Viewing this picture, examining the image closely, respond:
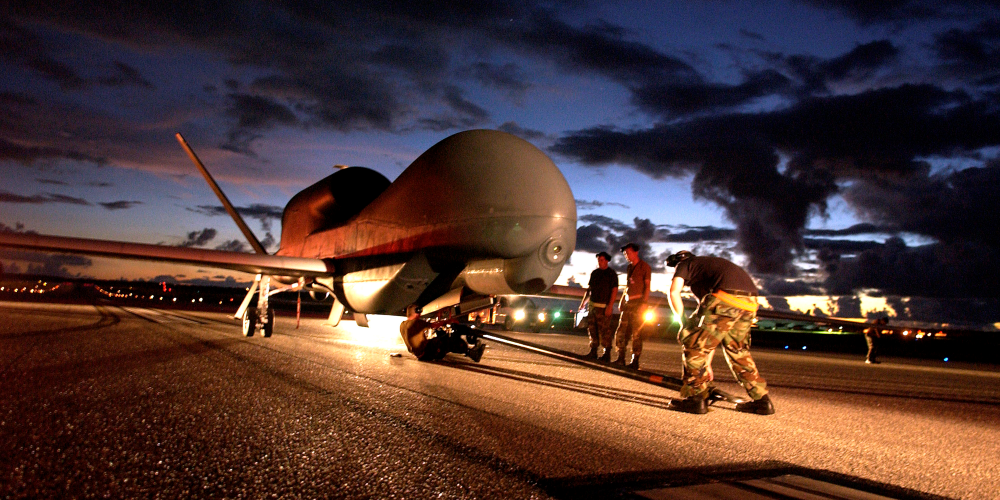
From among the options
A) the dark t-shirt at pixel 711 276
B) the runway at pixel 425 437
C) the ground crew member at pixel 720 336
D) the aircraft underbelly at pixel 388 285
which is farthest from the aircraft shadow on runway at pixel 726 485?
the aircraft underbelly at pixel 388 285

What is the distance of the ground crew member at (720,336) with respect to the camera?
18.4ft

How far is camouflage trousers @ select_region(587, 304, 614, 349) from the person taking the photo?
9242 mm

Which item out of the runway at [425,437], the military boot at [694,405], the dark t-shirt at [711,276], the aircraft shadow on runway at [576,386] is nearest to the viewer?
the runway at [425,437]

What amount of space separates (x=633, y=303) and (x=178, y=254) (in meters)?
7.70

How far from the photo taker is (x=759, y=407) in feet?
18.4

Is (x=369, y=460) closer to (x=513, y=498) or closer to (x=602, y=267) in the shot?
(x=513, y=498)

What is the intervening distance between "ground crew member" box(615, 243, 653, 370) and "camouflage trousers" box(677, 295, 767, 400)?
2717mm

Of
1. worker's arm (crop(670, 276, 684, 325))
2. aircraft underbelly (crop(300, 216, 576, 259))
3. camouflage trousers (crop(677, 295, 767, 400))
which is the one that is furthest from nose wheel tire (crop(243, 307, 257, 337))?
camouflage trousers (crop(677, 295, 767, 400))

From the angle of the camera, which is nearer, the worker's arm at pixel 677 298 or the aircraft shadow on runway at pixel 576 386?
the worker's arm at pixel 677 298

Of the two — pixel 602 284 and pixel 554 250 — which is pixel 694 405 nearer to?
pixel 554 250

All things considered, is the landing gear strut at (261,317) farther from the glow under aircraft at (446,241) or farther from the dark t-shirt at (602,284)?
the dark t-shirt at (602,284)

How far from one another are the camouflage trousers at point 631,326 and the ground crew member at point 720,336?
8.76 feet

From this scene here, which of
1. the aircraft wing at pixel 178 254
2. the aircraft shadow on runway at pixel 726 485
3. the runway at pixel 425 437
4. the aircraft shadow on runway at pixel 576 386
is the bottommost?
the aircraft shadow on runway at pixel 576 386

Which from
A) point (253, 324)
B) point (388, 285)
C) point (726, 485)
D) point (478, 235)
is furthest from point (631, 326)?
point (253, 324)
